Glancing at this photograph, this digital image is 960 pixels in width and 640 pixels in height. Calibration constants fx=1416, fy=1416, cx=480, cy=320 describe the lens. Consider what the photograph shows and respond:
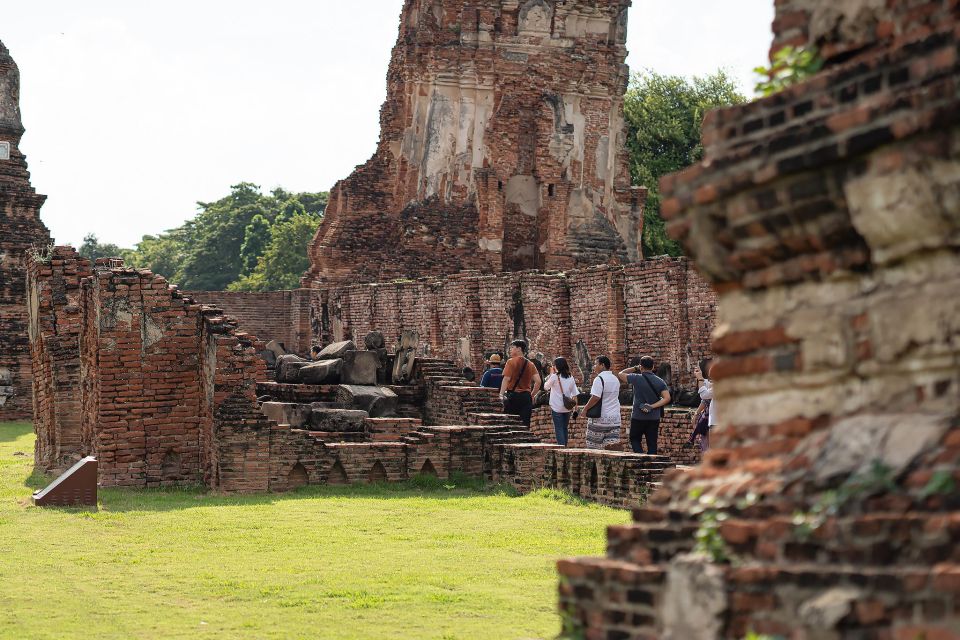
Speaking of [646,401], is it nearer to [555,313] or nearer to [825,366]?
[825,366]

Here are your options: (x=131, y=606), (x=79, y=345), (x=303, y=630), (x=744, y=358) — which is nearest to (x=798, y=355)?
(x=744, y=358)

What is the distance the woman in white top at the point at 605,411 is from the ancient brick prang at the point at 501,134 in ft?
56.7

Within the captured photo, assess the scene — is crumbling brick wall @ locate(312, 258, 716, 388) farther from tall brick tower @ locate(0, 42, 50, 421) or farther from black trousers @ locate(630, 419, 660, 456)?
black trousers @ locate(630, 419, 660, 456)

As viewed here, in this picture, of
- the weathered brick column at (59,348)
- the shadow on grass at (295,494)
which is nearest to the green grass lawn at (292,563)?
the shadow on grass at (295,494)

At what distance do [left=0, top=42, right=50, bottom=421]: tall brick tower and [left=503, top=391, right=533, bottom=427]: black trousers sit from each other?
15180 millimetres

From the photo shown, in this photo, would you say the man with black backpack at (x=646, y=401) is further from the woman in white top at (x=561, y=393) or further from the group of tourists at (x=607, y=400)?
the woman in white top at (x=561, y=393)

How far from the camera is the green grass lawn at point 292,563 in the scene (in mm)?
6371

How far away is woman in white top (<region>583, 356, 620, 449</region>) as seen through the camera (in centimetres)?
1266

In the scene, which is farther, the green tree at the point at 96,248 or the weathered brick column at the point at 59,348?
the green tree at the point at 96,248

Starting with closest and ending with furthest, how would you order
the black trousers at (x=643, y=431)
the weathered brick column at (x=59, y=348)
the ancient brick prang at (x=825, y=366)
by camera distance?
1. the ancient brick prang at (x=825, y=366)
2. the black trousers at (x=643, y=431)
3. the weathered brick column at (x=59, y=348)

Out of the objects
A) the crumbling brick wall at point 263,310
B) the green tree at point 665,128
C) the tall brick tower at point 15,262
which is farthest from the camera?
the green tree at point 665,128

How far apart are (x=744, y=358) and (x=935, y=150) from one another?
896 mm

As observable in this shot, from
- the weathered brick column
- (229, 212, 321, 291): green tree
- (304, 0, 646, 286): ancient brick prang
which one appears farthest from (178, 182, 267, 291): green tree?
the weathered brick column

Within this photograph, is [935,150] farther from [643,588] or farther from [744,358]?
[643,588]
